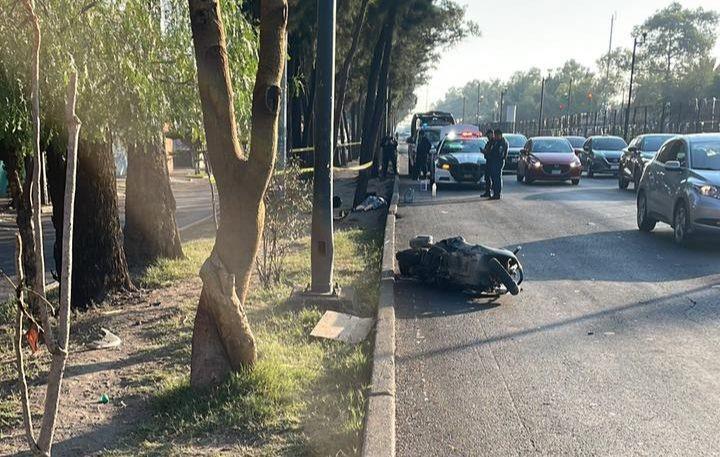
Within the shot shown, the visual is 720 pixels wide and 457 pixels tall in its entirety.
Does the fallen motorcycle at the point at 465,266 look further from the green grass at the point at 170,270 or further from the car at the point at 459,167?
the car at the point at 459,167

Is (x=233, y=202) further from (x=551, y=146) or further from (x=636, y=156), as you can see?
(x=551, y=146)

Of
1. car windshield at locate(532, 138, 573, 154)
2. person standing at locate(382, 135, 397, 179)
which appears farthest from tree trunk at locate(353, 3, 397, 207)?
car windshield at locate(532, 138, 573, 154)

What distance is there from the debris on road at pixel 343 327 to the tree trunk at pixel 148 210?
3.66 metres

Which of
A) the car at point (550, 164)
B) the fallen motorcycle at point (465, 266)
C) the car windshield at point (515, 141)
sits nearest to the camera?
the fallen motorcycle at point (465, 266)

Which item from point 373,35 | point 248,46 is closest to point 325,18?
point 248,46

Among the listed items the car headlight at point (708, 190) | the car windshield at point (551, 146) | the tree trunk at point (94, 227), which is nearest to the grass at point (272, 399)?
the tree trunk at point (94, 227)

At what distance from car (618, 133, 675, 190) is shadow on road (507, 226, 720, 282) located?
915cm

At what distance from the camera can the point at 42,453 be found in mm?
3014

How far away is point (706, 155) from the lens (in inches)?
458

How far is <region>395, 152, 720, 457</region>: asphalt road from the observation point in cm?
449

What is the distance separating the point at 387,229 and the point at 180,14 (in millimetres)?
6168

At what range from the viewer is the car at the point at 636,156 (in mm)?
21453

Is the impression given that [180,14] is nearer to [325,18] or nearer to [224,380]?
[325,18]

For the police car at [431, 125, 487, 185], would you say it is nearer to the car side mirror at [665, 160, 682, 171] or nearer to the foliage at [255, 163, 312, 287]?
the car side mirror at [665, 160, 682, 171]
